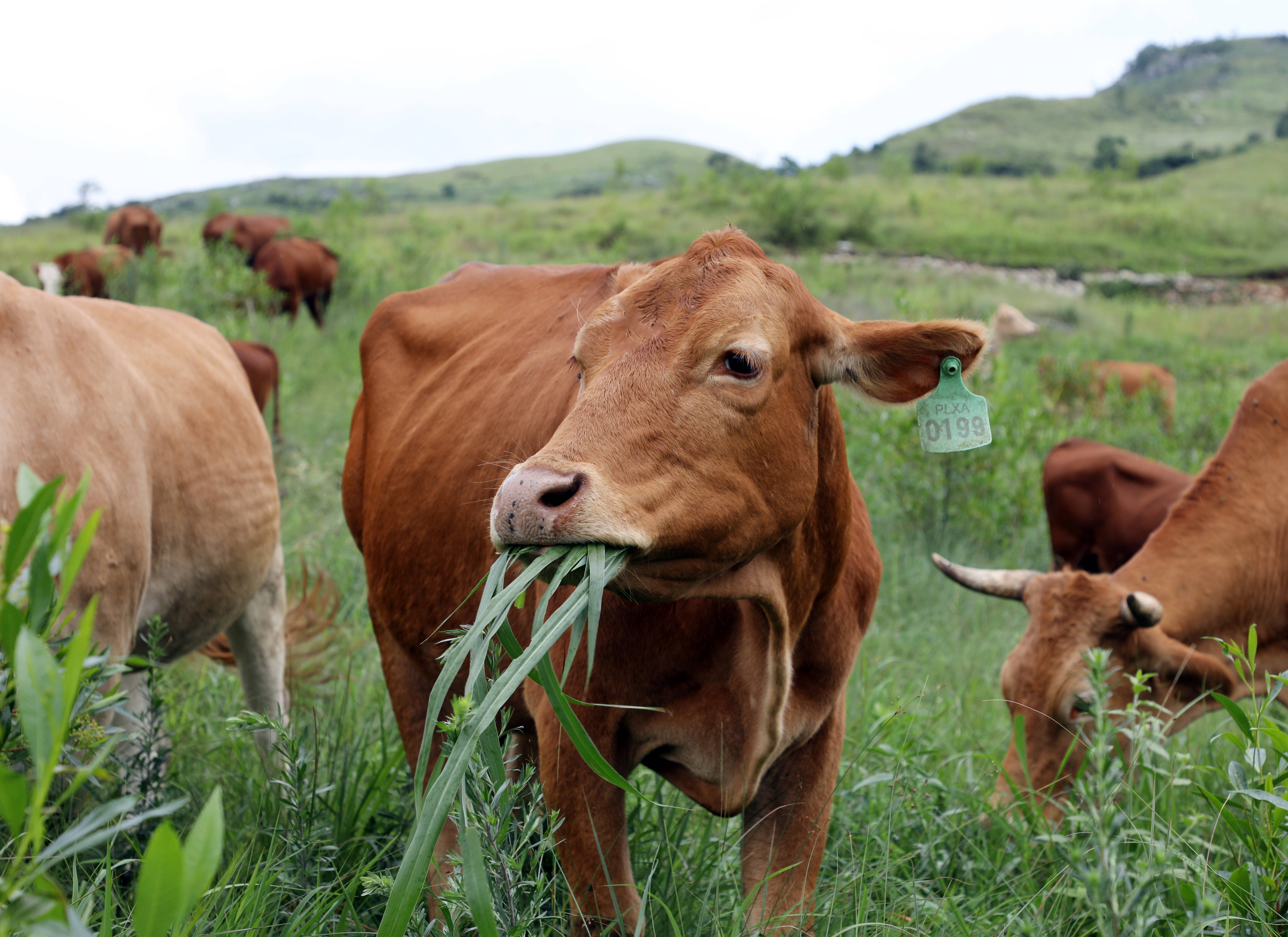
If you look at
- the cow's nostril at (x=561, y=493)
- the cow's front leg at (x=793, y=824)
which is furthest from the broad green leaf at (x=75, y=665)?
the cow's front leg at (x=793, y=824)

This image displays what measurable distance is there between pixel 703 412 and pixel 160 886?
1.34 metres

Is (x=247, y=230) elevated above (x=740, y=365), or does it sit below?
below

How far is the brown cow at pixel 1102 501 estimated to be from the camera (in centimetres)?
717

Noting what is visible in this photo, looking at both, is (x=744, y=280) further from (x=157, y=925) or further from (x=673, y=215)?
(x=673, y=215)

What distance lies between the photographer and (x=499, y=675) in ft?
6.33

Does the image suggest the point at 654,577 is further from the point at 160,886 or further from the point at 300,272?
the point at 300,272

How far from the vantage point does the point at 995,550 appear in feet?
26.9

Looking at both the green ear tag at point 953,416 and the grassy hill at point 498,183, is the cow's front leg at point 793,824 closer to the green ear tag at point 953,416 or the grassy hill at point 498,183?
the green ear tag at point 953,416

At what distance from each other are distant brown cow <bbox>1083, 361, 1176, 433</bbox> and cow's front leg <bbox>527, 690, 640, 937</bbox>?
11.5m

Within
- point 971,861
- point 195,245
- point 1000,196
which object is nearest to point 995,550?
point 971,861

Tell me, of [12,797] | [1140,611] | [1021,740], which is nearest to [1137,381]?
[1140,611]

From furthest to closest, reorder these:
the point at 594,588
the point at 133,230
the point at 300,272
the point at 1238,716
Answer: the point at 133,230 < the point at 300,272 < the point at 1238,716 < the point at 594,588

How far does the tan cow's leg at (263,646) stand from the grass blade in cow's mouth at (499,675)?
3044mm

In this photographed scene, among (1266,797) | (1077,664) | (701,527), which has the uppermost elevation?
(701,527)
